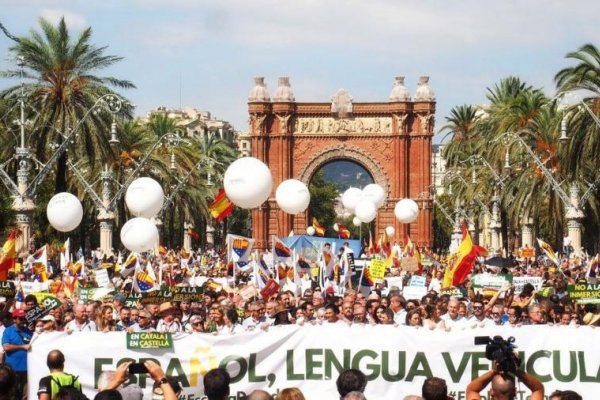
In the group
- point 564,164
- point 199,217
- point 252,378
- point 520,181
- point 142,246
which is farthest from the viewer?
point 199,217

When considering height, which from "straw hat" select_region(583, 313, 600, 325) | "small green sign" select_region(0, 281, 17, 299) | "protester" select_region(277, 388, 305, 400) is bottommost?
"straw hat" select_region(583, 313, 600, 325)

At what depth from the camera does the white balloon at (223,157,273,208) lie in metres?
21.8

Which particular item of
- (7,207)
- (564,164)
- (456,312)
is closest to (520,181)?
(564,164)

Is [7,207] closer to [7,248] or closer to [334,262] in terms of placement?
[334,262]

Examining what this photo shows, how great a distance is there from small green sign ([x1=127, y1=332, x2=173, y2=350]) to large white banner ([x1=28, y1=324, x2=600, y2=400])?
0.06 meters

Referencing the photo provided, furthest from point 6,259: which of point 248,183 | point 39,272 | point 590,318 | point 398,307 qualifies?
point 590,318

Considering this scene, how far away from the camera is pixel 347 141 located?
7438cm

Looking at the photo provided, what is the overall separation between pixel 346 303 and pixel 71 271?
12.4 meters

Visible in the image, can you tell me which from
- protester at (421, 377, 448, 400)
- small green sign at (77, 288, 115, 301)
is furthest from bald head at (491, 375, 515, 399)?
small green sign at (77, 288, 115, 301)

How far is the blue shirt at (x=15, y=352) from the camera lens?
12727mm

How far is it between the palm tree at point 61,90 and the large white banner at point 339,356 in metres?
25.5

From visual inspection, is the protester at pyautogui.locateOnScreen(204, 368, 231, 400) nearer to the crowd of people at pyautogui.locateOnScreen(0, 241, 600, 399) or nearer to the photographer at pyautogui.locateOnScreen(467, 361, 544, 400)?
the photographer at pyautogui.locateOnScreen(467, 361, 544, 400)

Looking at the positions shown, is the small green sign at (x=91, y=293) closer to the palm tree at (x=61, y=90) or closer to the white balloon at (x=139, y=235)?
the white balloon at (x=139, y=235)

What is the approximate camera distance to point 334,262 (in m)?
25.4
